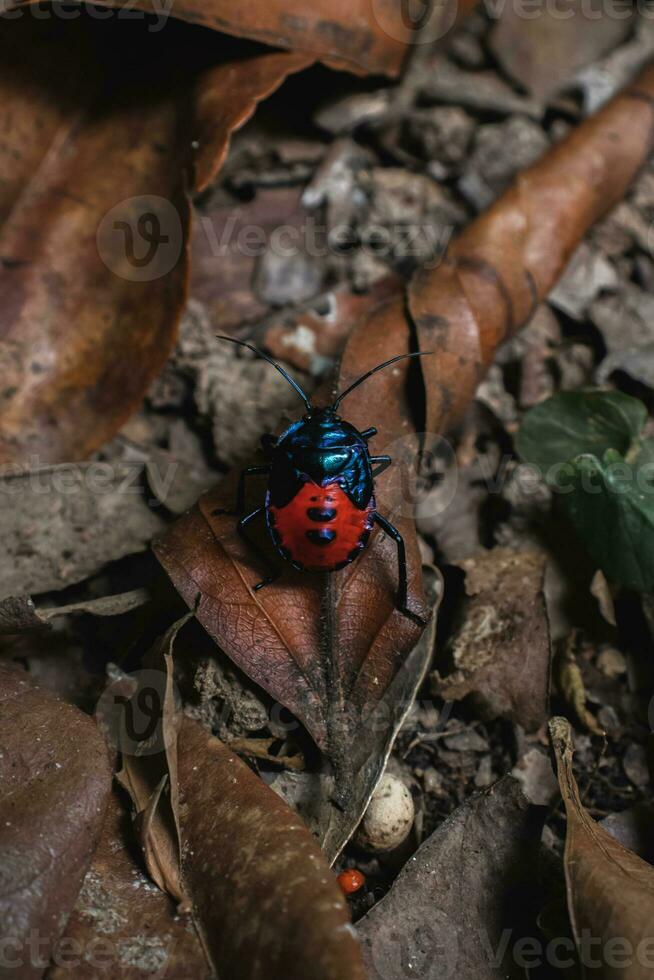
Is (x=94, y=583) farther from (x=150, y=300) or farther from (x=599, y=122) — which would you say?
(x=599, y=122)

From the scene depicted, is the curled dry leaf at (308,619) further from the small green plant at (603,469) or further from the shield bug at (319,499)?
the small green plant at (603,469)

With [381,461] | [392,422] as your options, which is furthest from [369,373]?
[381,461]

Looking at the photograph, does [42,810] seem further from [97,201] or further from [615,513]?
[97,201]

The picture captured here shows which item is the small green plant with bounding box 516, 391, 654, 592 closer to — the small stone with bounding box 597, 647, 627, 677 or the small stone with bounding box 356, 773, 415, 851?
the small stone with bounding box 597, 647, 627, 677

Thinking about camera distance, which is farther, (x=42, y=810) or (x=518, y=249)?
(x=518, y=249)

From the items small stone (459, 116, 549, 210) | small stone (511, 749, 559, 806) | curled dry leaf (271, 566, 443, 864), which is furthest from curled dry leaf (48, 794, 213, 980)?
small stone (459, 116, 549, 210)
